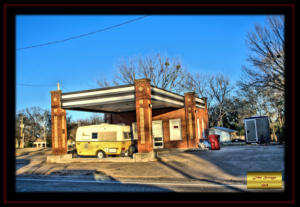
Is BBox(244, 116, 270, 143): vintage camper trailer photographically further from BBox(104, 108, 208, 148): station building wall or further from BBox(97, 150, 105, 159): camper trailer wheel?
BBox(97, 150, 105, 159): camper trailer wheel

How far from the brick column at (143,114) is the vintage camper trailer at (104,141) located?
2.75 m

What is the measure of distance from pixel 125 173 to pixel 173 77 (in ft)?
100

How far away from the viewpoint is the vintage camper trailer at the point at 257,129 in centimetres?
2701

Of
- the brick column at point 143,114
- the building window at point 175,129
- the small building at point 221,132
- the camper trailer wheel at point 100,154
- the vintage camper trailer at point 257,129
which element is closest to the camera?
the brick column at point 143,114

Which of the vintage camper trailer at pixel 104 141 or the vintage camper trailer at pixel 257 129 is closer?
the vintage camper trailer at pixel 104 141

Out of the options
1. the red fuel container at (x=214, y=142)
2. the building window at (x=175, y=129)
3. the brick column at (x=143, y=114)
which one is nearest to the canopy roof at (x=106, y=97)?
the brick column at (x=143, y=114)

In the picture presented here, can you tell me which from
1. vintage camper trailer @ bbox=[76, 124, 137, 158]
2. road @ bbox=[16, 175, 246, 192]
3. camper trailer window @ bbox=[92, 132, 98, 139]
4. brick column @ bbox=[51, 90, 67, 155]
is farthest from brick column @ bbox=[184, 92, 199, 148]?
road @ bbox=[16, 175, 246, 192]

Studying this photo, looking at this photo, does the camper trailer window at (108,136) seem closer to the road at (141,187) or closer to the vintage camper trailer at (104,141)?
the vintage camper trailer at (104,141)

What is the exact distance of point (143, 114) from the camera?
1834 cm

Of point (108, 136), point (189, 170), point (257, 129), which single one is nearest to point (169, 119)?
point (108, 136)

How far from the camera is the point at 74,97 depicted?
2114 cm

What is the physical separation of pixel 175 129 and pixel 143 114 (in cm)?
837
